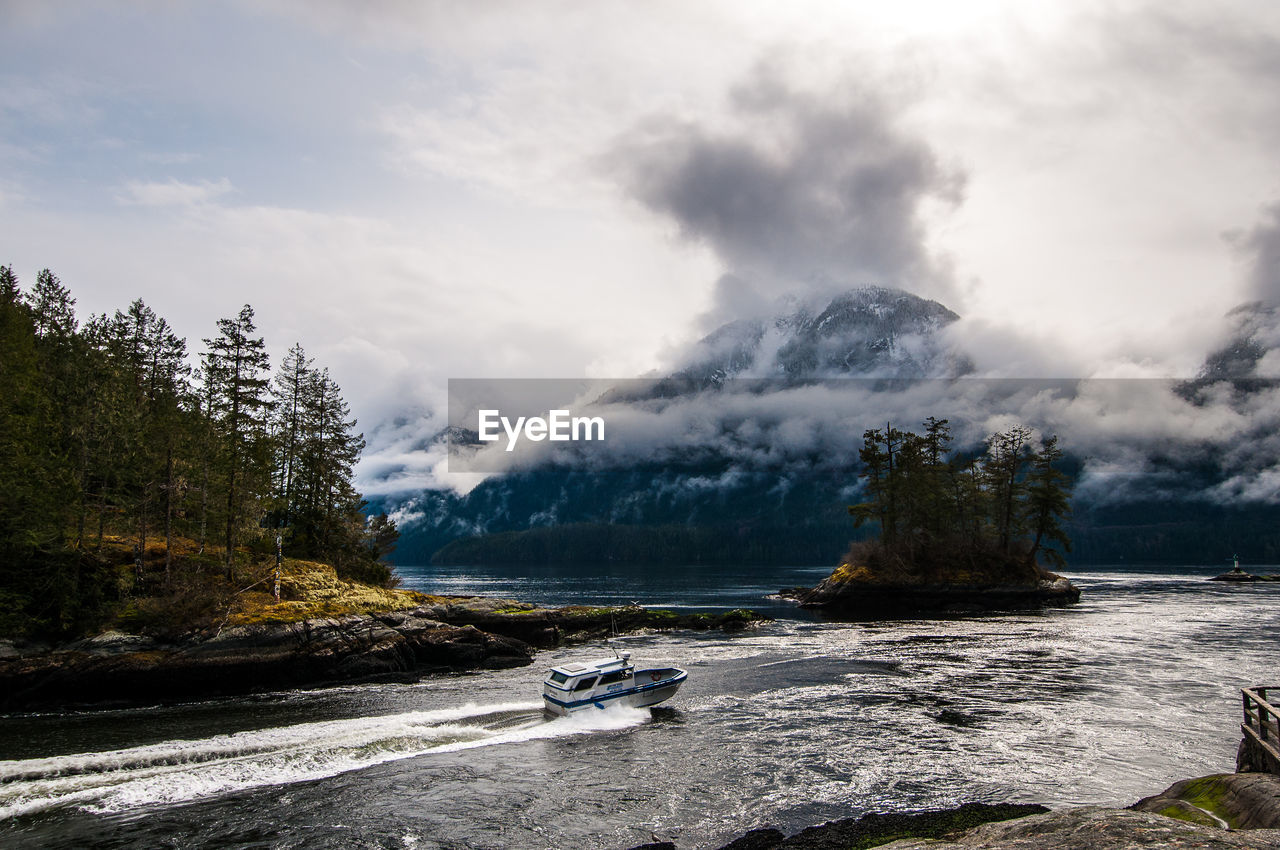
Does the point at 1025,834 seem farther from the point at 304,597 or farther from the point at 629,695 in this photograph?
the point at 304,597

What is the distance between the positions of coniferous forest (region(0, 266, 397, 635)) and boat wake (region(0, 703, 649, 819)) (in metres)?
22.4

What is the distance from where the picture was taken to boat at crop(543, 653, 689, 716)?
126ft

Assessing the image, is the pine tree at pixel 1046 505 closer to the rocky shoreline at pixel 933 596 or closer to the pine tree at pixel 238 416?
the rocky shoreline at pixel 933 596

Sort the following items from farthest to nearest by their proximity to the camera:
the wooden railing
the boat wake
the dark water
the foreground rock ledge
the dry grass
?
the dry grass → the boat wake → the dark water → the wooden railing → the foreground rock ledge

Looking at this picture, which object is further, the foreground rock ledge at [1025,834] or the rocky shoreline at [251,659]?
the rocky shoreline at [251,659]

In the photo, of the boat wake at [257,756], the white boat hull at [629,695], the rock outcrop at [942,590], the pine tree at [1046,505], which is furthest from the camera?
the pine tree at [1046,505]

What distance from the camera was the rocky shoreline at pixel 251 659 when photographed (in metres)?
42.3

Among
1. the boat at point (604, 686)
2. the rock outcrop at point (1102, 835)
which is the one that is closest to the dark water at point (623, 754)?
the boat at point (604, 686)

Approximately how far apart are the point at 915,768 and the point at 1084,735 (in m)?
10.9

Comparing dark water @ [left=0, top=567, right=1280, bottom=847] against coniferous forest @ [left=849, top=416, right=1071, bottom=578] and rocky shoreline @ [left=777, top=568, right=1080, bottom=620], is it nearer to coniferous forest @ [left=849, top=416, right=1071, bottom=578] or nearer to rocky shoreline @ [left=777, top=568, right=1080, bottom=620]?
rocky shoreline @ [left=777, top=568, right=1080, bottom=620]

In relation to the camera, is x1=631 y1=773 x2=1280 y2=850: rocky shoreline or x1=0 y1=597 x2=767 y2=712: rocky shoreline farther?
x1=0 y1=597 x2=767 y2=712: rocky shoreline

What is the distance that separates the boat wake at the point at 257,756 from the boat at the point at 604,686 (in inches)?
26.5

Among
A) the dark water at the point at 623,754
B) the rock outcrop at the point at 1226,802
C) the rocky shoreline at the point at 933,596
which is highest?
the rock outcrop at the point at 1226,802

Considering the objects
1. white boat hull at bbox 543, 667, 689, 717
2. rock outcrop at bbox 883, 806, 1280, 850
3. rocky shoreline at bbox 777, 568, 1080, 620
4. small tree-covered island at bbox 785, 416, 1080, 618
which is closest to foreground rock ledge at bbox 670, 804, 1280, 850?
rock outcrop at bbox 883, 806, 1280, 850
